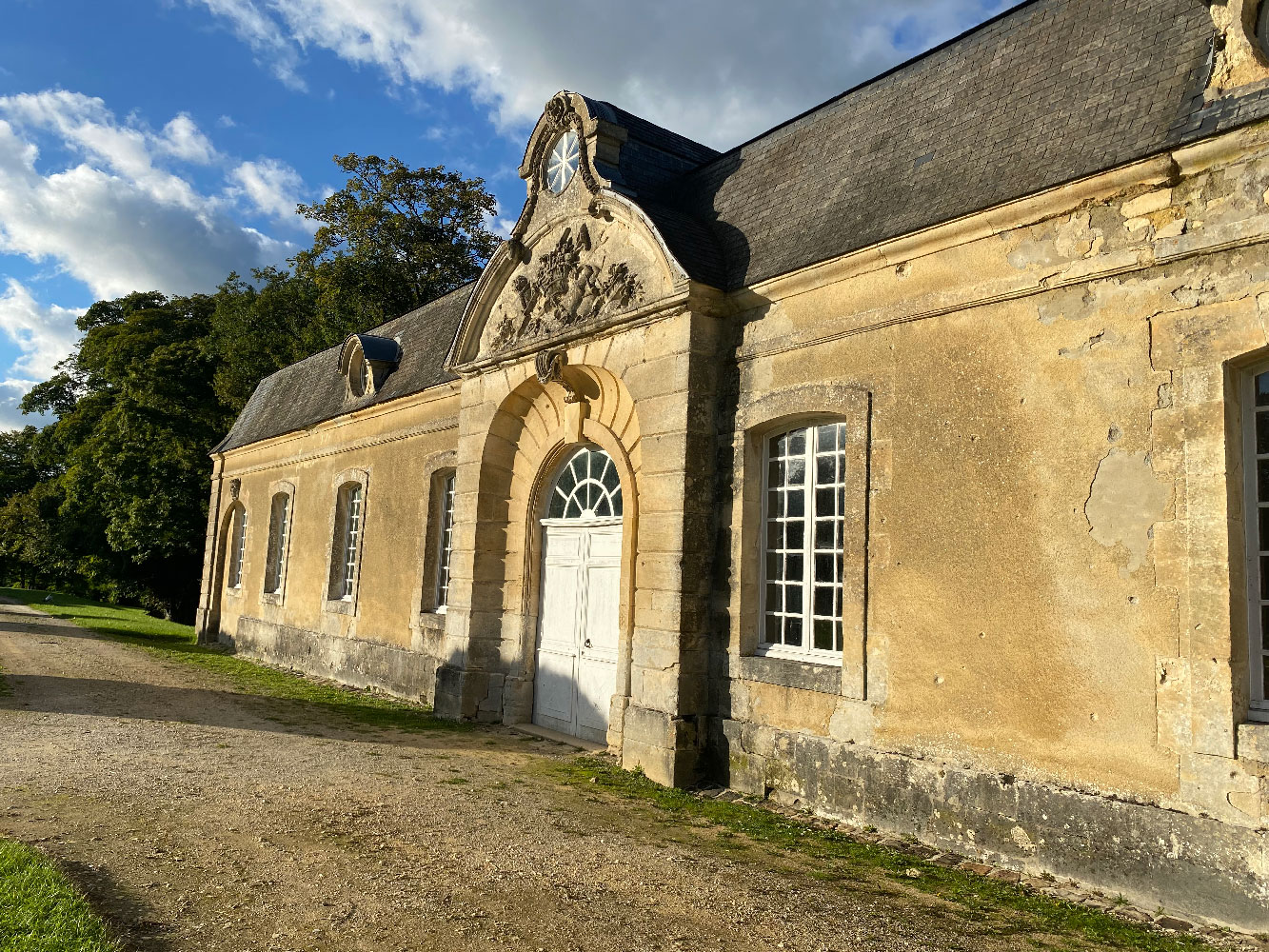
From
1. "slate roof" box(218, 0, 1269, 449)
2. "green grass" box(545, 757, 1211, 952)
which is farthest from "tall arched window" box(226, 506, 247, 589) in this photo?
"green grass" box(545, 757, 1211, 952)

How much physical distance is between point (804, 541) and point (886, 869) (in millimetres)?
2448

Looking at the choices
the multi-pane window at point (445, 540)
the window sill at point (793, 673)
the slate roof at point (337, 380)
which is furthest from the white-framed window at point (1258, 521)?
the multi-pane window at point (445, 540)

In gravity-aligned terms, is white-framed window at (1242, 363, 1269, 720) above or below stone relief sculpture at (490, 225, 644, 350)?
below

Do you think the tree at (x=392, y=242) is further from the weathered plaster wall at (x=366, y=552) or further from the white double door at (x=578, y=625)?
the white double door at (x=578, y=625)

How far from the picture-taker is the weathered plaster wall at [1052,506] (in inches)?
184

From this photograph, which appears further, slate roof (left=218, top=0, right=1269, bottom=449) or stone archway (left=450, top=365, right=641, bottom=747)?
stone archway (left=450, top=365, right=641, bottom=747)

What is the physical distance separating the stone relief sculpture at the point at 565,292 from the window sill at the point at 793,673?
3308 mm

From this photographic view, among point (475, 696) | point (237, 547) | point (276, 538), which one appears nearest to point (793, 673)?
point (475, 696)

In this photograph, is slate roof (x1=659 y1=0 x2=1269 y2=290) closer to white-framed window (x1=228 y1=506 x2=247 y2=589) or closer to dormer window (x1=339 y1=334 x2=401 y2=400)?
dormer window (x1=339 y1=334 x2=401 y2=400)

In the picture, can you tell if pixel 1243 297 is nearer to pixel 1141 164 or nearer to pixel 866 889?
pixel 1141 164

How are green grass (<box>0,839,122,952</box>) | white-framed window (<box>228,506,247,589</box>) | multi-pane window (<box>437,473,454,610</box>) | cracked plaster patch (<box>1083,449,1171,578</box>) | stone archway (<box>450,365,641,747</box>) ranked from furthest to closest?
white-framed window (<box>228,506,247,589</box>) → multi-pane window (<box>437,473,454,610</box>) → stone archway (<box>450,365,641,747</box>) → cracked plaster patch (<box>1083,449,1171,578</box>) → green grass (<box>0,839,122,952</box>)

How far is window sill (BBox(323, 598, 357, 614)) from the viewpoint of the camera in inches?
523

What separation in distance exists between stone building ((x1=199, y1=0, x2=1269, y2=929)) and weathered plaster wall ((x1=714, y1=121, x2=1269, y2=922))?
0.06 feet

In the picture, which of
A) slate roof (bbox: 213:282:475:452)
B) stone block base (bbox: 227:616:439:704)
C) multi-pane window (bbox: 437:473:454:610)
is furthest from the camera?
slate roof (bbox: 213:282:475:452)
